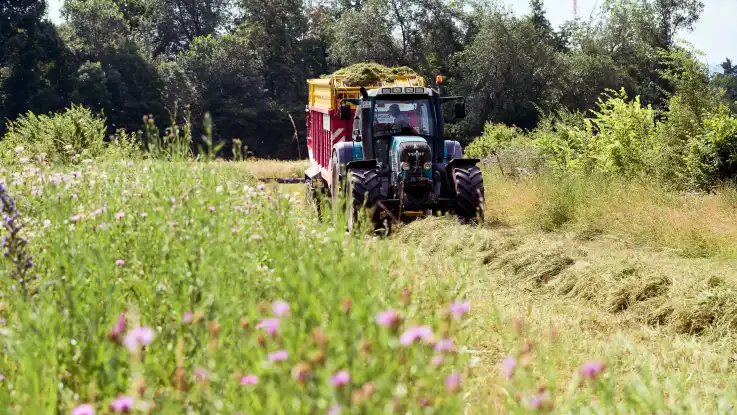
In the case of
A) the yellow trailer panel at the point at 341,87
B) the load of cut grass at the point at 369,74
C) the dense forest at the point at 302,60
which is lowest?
the yellow trailer panel at the point at 341,87

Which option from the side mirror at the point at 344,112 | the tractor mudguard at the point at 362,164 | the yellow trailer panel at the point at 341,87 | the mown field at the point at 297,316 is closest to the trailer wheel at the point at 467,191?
the tractor mudguard at the point at 362,164

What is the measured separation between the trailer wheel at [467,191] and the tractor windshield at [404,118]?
0.89m

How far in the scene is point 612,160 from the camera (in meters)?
13.9

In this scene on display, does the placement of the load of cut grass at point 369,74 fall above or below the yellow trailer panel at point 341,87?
above

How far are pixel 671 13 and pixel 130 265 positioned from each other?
2057 inches

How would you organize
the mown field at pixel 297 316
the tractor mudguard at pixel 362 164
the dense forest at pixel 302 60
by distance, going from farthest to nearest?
the dense forest at pixel 302 60 < the tractor mudguard at pixel 362 164 < the mown field at pixel 297 316

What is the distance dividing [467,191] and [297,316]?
8095 mm

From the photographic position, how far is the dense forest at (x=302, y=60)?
43156 mm

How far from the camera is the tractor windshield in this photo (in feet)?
38.4

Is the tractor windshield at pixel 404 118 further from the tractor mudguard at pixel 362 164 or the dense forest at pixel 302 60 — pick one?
the dense forest at pixel 302 60

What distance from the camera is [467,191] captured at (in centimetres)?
1113

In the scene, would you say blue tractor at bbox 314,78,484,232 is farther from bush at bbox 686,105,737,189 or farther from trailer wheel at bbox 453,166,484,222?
bush at bbox 686,105,737,189

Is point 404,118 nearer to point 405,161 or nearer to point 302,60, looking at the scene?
point 405,161

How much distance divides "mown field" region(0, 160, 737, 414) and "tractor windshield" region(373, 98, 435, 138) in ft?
10.4
